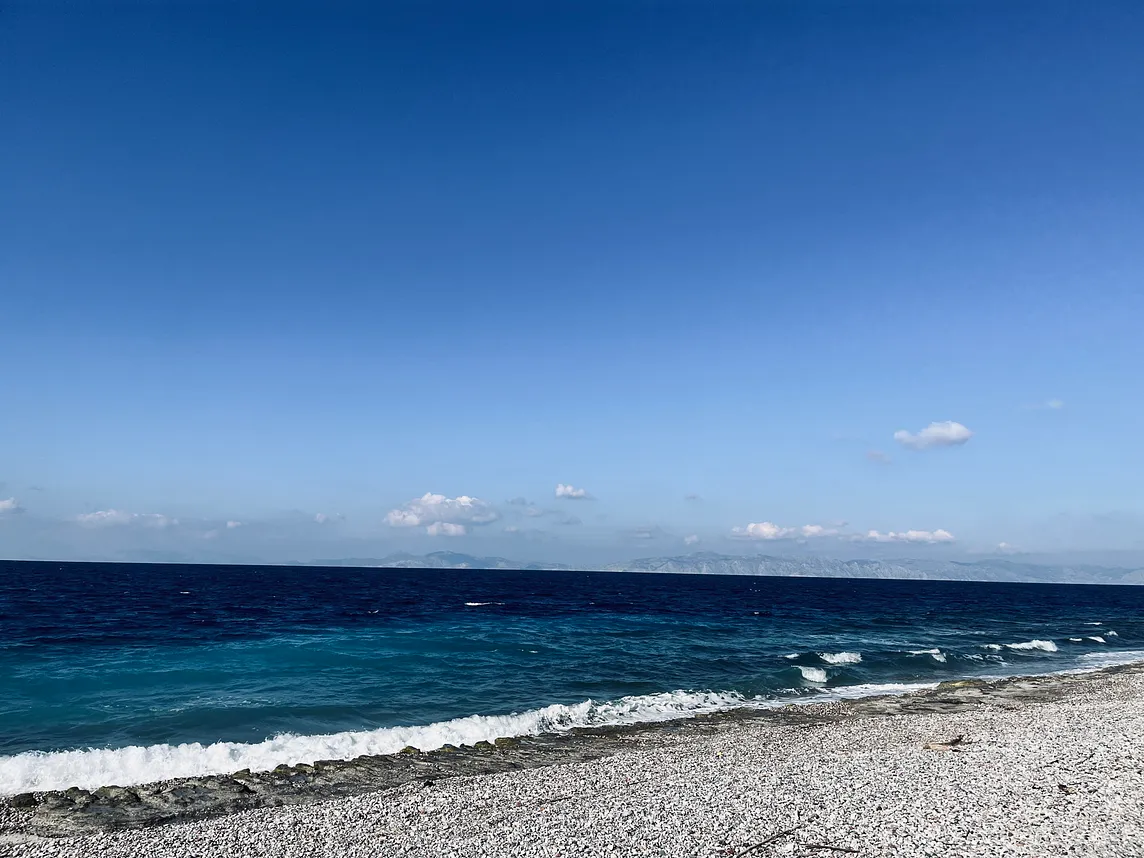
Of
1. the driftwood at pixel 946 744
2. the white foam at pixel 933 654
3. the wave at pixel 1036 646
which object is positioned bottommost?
the wave at pixel 1036 646

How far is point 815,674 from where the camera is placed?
3256 cm

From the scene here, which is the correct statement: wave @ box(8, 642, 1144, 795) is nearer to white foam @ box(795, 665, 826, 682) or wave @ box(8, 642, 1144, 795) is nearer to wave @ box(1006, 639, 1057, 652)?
white foam @ box(795, 665, 826, 682)

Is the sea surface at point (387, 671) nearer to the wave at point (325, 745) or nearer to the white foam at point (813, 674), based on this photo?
the wave at point (325, 745)

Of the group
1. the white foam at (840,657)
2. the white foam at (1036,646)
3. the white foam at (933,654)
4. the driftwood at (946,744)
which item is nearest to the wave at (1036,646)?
the white foam at (1036,646)

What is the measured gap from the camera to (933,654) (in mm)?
40438

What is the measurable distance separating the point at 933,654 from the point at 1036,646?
11587 mm

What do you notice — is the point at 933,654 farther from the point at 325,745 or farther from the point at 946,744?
the point at 325,745

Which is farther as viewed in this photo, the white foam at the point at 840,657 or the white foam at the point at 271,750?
the white foam at the point at 840,657

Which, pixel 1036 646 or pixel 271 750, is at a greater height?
pixel 271 750

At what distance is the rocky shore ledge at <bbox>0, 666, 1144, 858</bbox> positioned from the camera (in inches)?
460

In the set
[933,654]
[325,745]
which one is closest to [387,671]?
[325,745]

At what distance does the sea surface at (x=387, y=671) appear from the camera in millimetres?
19734

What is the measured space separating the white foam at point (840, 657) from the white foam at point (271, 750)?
1480 centimetres

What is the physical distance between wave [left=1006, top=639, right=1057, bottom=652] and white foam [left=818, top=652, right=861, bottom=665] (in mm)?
14657
